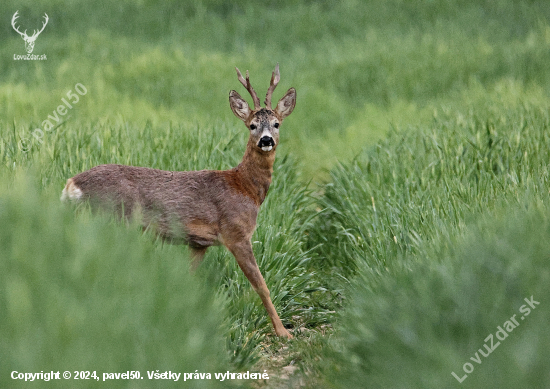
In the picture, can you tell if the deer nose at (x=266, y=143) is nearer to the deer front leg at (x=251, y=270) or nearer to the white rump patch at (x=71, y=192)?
the deer front leg at (x=251, y=270)

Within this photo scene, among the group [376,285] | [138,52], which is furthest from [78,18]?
[376,285]

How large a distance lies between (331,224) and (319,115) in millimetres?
4707

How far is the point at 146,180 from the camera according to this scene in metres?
5.27

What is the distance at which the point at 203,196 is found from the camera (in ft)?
17.5

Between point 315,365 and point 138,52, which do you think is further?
point 138,52

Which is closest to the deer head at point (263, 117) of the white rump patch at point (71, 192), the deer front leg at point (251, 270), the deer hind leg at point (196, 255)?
the deer front leg at point (251, 270)

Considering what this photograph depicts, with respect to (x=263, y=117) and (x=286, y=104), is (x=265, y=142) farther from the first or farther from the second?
(x=286, y=104)

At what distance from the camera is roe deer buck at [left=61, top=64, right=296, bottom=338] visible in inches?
202

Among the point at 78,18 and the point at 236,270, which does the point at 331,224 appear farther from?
the point at 78,18

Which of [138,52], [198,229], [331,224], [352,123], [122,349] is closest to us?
[122,349]
